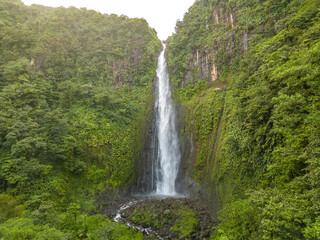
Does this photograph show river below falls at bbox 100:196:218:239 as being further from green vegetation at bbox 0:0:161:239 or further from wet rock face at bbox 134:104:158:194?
wet rock face at bbox 134:104:158:194

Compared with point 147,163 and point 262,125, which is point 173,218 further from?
point 147,163

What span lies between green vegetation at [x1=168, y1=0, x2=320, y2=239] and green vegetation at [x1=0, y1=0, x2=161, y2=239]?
23.1ft

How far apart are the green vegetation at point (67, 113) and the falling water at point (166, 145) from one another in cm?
274

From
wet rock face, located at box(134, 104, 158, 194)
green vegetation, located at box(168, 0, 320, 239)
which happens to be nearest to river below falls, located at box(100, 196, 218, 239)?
green vegetation, located at box(168, 0, 320, 239)

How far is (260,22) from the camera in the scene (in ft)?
57.6

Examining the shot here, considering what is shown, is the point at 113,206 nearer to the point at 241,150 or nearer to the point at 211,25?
the point at 241,150

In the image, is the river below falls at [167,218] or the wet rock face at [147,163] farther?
the wet rock face at [147,163]

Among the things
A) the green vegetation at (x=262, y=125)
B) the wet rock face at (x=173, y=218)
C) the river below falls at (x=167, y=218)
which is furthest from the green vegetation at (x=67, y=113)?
the green vegetation at (x=262, y=125)

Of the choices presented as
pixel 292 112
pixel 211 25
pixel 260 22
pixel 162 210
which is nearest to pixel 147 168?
pixel 162 210

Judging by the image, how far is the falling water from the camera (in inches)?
832

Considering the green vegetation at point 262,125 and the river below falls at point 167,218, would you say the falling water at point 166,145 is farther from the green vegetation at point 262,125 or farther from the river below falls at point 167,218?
the river below falls at point 167,218

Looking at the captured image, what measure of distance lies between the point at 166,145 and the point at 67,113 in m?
12.5

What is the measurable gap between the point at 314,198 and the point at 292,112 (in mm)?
3565

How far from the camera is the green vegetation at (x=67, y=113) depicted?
10.3m
